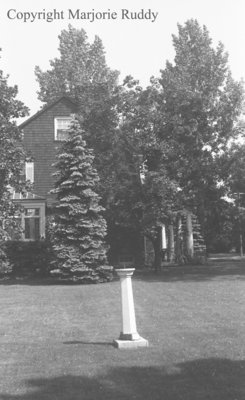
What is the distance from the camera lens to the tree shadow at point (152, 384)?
20.0 feet

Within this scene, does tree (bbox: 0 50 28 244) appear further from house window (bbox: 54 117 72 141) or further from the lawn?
house window (bbox: 54 117 72 141)

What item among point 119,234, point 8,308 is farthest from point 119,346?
point 119,234

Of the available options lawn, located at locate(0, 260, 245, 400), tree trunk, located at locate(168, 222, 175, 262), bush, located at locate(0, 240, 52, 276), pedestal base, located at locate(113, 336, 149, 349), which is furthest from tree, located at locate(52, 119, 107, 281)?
tree trunk, located at locate(168, 222, 175, 262)

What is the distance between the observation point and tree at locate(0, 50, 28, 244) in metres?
23.2

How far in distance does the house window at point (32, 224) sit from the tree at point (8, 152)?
6925 millimetres

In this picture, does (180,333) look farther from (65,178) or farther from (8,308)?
(65,178)

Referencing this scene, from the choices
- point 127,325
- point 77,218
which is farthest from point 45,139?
point 127,325

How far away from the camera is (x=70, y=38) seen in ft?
173

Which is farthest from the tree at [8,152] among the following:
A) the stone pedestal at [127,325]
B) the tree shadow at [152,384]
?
the tree shadow at [152,384]

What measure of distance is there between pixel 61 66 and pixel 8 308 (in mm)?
40273

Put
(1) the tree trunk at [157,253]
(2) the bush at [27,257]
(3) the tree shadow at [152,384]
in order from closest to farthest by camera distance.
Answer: (3) the tree shadow at [152,384]
(2) the bush at [27,257]
(1) the tree trunk at [157,253]

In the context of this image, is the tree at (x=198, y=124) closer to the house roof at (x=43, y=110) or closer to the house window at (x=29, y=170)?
the house roof at (x=43, y=110)

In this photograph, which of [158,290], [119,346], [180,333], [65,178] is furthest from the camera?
[65,178]

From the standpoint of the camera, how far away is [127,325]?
9.16 meters
